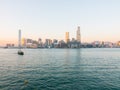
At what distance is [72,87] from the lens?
27.0 m

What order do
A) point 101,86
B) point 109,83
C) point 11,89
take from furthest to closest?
point 109,83
point 101,86
point 11,89

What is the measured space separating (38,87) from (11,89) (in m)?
5.28

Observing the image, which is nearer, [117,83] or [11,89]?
[11,89]

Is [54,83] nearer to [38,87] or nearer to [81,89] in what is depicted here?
[38,87]

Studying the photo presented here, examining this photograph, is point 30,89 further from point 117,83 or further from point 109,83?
→ point 117,83

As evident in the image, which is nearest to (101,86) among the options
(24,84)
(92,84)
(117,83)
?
(92,84)

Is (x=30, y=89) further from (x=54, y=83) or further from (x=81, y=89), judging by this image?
(x=81, y=89)

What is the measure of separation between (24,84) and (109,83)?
19372 mm

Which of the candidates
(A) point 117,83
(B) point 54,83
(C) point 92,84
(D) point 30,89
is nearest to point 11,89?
(D) point 30,89

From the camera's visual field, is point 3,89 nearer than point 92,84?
Yes

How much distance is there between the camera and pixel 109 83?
3011 cm

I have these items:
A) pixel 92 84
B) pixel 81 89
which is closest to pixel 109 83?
pixel 92 84

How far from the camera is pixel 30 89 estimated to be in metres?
25.8

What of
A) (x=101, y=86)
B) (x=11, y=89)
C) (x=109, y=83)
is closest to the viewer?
(x=11, y=89)
